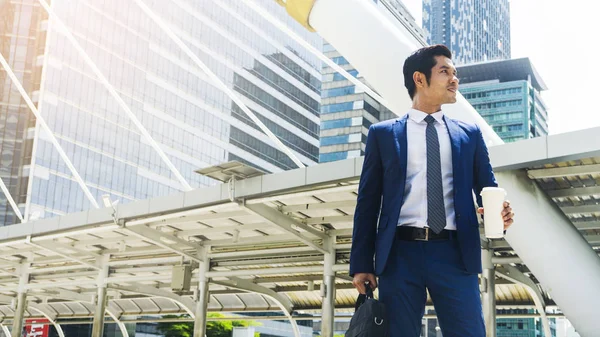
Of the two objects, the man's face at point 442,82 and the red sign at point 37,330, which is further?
the red sign at point 37,330

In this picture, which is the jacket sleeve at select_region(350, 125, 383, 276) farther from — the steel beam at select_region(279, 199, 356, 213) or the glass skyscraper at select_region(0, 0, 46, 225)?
the glass skyscraper at select_region(0, 0, 46, 225)

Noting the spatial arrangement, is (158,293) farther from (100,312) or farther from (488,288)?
(488,288)

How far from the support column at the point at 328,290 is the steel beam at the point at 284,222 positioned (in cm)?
16

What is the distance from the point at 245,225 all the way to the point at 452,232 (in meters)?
13.6

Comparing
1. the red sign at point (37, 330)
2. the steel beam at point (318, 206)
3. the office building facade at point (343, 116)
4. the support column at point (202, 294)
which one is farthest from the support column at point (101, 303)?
the office building facade at point (343, 116)

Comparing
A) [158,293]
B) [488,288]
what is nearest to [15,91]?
[158,293]

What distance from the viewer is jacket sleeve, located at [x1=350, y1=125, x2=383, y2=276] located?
11.1 feet

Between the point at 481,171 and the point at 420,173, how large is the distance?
0.28 meters

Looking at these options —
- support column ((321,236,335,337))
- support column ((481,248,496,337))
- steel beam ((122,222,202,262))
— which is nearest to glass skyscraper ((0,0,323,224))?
steel beam ((122,222,202,262))

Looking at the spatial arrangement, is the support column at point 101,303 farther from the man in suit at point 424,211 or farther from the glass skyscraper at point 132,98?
the glass skyscraper at point 132,98

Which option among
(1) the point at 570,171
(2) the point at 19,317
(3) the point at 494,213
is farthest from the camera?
(2) the point at 19,317

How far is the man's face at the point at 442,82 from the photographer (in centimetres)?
355

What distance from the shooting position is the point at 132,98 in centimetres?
7856

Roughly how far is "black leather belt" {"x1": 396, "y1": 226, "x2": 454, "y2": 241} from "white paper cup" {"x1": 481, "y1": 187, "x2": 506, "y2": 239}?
19cm
